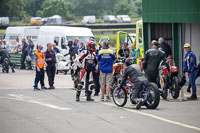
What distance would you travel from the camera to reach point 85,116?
13.8m

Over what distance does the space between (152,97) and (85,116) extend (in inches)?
81.3

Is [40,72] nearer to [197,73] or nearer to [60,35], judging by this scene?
[197,73]

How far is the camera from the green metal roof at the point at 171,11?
2058cm

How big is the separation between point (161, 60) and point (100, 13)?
506 ft

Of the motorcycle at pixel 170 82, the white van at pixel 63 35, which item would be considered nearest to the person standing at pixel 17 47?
the white van at pixel 63 35

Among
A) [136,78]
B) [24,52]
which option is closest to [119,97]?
[136,78]

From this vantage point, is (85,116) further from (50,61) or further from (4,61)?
(4,61)

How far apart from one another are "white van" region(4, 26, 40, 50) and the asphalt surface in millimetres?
19311

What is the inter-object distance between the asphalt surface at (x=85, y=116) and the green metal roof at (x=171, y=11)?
4.42 meters

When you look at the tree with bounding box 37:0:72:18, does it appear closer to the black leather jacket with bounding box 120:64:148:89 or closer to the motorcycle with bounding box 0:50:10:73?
the motorcycle with bounding box 0:50:10:73

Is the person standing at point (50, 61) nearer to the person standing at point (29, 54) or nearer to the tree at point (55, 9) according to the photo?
the person standing at point (29, 54)

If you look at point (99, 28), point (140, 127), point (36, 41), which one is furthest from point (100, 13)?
point (140, 127)

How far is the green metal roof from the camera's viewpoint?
67.5 feet

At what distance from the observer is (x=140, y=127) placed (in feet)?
39.3
